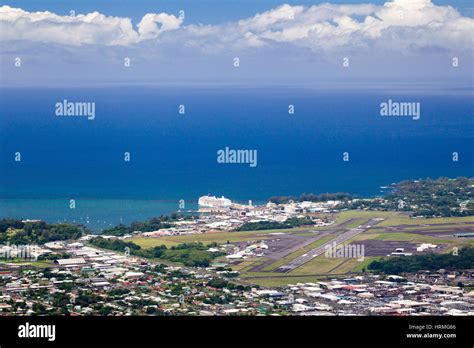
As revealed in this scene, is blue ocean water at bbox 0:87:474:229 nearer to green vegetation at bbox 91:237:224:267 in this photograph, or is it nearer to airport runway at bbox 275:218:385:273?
green vegetation at bbox 91:237:224:267

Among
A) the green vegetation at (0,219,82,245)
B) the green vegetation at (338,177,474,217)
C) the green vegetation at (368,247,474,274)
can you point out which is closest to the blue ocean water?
the green vegetation at (338,177,474,217)

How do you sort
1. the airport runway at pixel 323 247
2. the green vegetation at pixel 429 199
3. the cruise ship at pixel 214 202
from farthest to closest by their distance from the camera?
1. the cruise ship at pixel 214 202
2. the green vegetation at pixel 429 199
3. the airport runway at pixel 323 247

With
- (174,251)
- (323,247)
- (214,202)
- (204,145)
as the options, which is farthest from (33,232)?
(204,145)

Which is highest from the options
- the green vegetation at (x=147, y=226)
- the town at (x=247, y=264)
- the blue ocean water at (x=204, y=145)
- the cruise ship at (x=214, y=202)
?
the blue ocean water at (x=204, y=145)

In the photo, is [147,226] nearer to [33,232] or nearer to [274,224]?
[33,232]

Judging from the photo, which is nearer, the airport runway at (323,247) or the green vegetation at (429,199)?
the airport runway at (323,247)

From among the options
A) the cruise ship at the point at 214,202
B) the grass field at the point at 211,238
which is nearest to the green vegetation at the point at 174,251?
the grass field at the point at 211,238

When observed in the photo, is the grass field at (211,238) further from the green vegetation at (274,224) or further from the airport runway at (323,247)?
the airport runway at (323,247)
